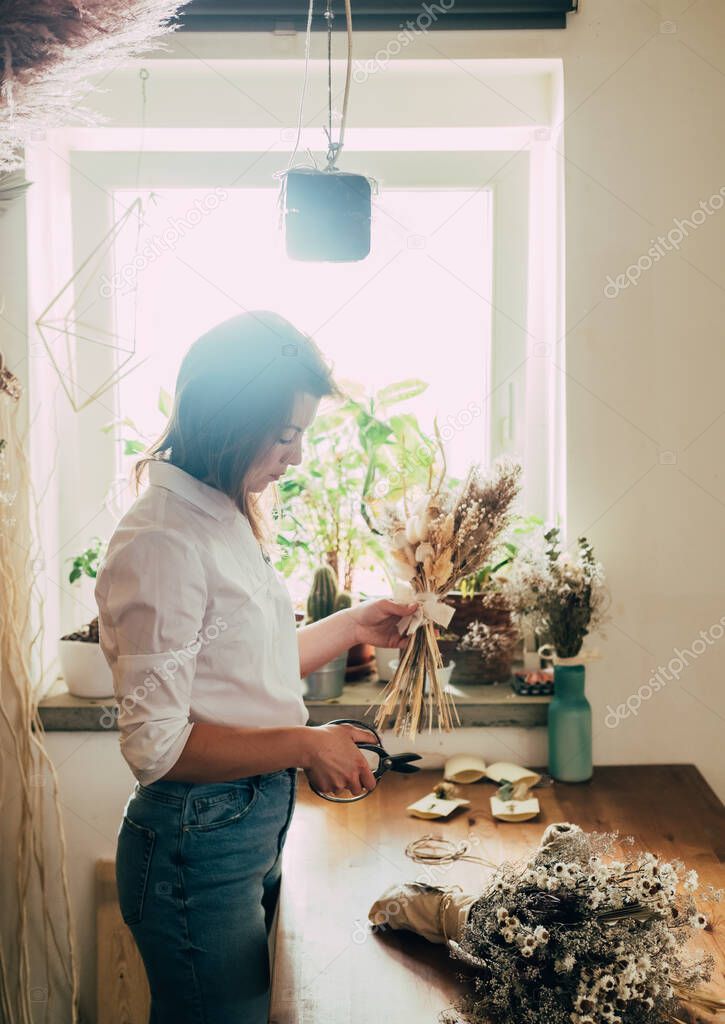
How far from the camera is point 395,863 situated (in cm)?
162

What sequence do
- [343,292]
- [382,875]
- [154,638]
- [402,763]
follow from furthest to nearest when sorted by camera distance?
1. [343,292]
2. [382,875]
3. [402,763]
4. [154,638]

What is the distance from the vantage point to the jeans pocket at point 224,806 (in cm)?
118

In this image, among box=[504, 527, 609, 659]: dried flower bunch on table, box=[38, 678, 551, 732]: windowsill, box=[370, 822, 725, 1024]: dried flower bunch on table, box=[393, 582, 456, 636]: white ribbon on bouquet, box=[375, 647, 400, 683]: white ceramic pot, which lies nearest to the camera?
box=[370, 822, 725, 1024]: dried flower bunch on table

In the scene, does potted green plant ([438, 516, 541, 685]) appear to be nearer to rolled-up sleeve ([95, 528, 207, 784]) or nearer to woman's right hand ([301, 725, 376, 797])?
woman's right hand ([301, 725, 376, 797])

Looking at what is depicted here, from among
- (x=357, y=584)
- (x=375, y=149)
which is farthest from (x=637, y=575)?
(x=375, y=149)

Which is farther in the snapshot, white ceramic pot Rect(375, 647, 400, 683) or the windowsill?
white ceramic pot Rect(375, 647, 400, 683)

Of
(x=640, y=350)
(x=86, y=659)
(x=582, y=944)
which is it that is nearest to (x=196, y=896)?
(x=582, y=944)

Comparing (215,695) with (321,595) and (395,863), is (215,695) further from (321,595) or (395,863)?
(321,595)

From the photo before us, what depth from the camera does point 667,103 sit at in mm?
1981

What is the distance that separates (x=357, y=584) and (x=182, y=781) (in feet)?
4.04

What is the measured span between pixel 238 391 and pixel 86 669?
3.65 feet

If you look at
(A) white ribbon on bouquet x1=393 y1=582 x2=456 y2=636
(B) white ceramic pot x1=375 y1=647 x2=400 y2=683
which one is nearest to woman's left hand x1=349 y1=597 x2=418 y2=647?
(A) white ribbon on bouquet x1=393 y1=582 x2=456 y2=636

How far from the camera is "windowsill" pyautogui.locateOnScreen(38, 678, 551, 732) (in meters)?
2.03

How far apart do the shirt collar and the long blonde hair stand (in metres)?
0.02
